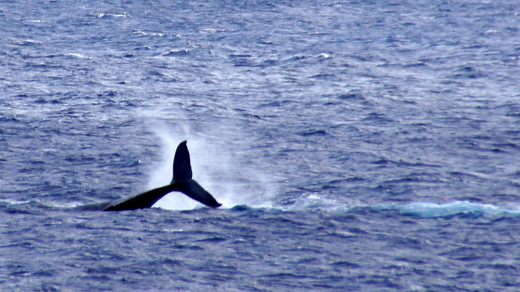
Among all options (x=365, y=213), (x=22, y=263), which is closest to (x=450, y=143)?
(x=365, y=213)

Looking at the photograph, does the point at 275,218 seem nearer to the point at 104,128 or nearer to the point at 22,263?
the point at 22,263

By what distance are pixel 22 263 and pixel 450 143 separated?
2550 cm

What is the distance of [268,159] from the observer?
144 feet

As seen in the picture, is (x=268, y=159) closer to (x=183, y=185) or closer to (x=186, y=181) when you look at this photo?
(x=186, y=181)

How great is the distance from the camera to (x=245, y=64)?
72.1 m

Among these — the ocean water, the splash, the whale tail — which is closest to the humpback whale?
the whale tail

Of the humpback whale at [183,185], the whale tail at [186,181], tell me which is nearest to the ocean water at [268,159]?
the humpback whale at [183,185]

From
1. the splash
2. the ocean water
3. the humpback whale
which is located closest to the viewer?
the ocean water

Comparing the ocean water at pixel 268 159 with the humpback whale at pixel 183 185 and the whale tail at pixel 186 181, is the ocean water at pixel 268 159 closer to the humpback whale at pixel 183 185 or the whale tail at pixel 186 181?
the humpback whale at pixel 183 185

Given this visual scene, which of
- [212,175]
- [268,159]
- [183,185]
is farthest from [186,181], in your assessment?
[268,159]

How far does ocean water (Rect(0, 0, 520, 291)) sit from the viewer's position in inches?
1115

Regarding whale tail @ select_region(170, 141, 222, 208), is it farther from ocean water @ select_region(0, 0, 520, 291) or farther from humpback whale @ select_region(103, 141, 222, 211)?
ocean water @ select_region(0, 0, 520, 291)

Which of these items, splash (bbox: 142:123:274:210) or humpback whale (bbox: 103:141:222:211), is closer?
humpback whale (bbox: 103:141:222:211)

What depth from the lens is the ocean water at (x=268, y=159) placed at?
28312 millimetres
